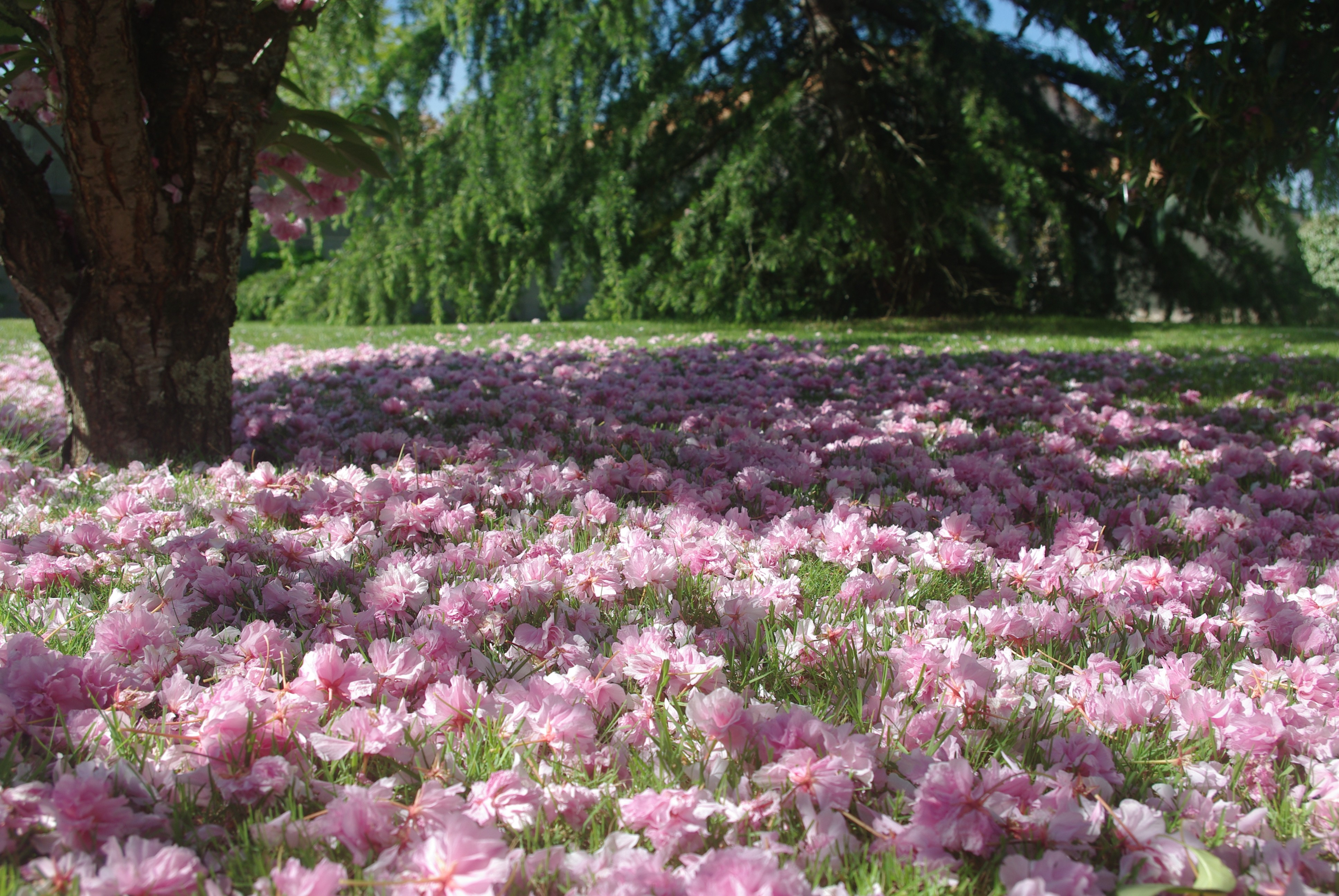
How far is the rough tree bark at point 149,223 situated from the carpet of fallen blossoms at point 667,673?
29 cm

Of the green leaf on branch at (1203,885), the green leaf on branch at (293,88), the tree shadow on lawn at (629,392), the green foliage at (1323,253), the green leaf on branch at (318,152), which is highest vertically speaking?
the green foliage at (1323,253)

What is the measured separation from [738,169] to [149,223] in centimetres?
743

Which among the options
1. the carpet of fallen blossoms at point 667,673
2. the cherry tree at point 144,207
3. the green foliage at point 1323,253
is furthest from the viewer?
the green foliage at point 1323,253

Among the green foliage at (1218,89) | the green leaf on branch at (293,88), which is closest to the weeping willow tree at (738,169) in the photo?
the green foliage at (1218,89)

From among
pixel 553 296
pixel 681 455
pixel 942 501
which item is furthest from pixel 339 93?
pixel 942 501

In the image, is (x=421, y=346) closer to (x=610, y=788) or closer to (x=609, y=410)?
(x=609, y=410)

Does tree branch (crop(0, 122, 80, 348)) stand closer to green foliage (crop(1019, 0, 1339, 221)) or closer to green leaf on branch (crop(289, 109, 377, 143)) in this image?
green leaf on branch (crop(289, 109, 377, 143))

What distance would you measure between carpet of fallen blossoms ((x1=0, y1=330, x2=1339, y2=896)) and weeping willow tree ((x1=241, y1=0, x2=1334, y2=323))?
6780 millimetres

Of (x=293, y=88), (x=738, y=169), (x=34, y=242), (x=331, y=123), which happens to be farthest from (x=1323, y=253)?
(x=34, y=242)

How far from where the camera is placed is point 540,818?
1.01m

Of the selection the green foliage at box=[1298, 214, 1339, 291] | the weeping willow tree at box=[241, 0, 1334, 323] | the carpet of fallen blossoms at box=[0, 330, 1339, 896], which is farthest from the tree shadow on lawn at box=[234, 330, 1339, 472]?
the green foliage at box=[1298, 214, 1339, 291]

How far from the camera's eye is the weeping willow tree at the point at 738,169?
30.3ft

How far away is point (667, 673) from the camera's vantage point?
127 cm

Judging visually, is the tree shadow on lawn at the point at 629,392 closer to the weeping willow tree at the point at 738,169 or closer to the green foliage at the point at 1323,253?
the weeping willow tree at the point at 738,169
